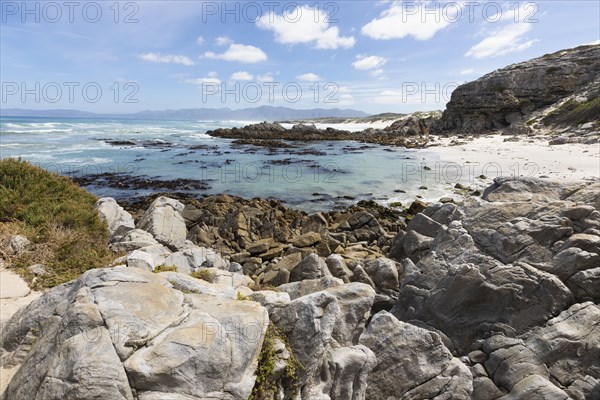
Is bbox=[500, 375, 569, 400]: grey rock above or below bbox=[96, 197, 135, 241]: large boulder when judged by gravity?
below

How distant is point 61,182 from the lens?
13062 mm

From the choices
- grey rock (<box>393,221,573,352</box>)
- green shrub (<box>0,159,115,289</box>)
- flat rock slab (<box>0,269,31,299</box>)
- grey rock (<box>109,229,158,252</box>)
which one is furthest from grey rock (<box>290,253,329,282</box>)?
flat rock slab (<box>0,269,31,299</box>)

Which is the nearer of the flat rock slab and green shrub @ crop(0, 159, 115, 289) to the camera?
the flat rock slab

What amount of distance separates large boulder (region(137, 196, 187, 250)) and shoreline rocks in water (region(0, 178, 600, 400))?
170 centimetres

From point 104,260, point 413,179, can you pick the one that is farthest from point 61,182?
point 413,179

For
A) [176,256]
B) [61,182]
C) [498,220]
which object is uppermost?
[61,182]

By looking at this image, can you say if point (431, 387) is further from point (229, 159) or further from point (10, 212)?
point (229, 159)

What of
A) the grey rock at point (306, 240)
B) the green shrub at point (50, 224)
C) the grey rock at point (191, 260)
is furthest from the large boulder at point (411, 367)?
the grey rock at point (306, 240)

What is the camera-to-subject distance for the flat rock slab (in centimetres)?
761

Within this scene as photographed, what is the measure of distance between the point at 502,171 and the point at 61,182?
109ft

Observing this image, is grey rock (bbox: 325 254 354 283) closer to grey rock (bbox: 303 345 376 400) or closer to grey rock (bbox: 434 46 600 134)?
grey rock (bbox: 303 345 376 400)

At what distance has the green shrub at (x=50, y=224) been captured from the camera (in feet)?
29.3

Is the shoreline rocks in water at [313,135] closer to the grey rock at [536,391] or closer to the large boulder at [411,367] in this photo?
the large boulder at [411,367]

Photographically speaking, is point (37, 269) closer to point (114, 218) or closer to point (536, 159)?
point (114, 218)
